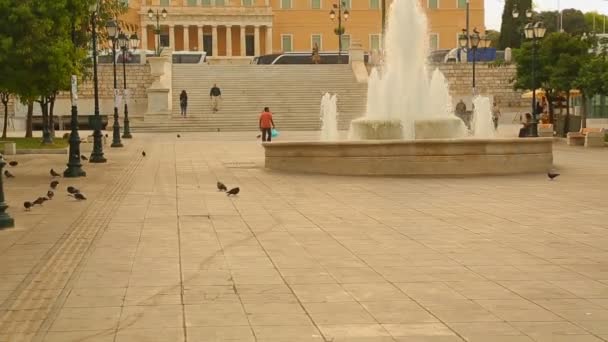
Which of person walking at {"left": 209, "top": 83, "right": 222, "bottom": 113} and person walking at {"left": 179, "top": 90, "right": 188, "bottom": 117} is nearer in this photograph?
person walking at {"left": 179, "top": 90, "right": 188, "bottom": 117}

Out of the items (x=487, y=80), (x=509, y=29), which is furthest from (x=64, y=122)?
(x=509, y=29)

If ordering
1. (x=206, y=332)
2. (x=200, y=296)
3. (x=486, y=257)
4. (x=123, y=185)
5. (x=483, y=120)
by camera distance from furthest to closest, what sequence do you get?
(x=483, y=120) → (x=123, y=185) → (x=486, y=257) → (x=200, y=296) → (x=206, y=332)

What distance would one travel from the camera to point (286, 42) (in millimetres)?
98938

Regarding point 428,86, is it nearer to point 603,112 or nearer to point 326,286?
point 326,286

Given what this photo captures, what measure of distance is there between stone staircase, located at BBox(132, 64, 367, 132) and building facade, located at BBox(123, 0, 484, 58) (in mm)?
37688

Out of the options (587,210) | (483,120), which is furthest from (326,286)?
(483,120)

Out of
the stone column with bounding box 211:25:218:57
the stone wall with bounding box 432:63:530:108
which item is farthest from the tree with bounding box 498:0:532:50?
the stone column with bounding box 211:25:218:57

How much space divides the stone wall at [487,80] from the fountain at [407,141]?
35895 millimetres

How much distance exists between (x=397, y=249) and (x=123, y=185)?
9413mm

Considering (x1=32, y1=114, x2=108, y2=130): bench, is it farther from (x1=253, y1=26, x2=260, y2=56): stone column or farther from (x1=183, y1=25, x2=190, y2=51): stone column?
(x1=253, y1=26, x2=260, y2=56): stone column

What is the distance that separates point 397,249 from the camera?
33.5 feet

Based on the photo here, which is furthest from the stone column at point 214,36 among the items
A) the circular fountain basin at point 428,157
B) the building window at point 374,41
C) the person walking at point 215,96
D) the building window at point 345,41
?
the circular fountain basin at point 428,157

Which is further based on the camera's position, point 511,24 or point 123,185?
point 511,24

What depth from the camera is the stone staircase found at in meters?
47.0
